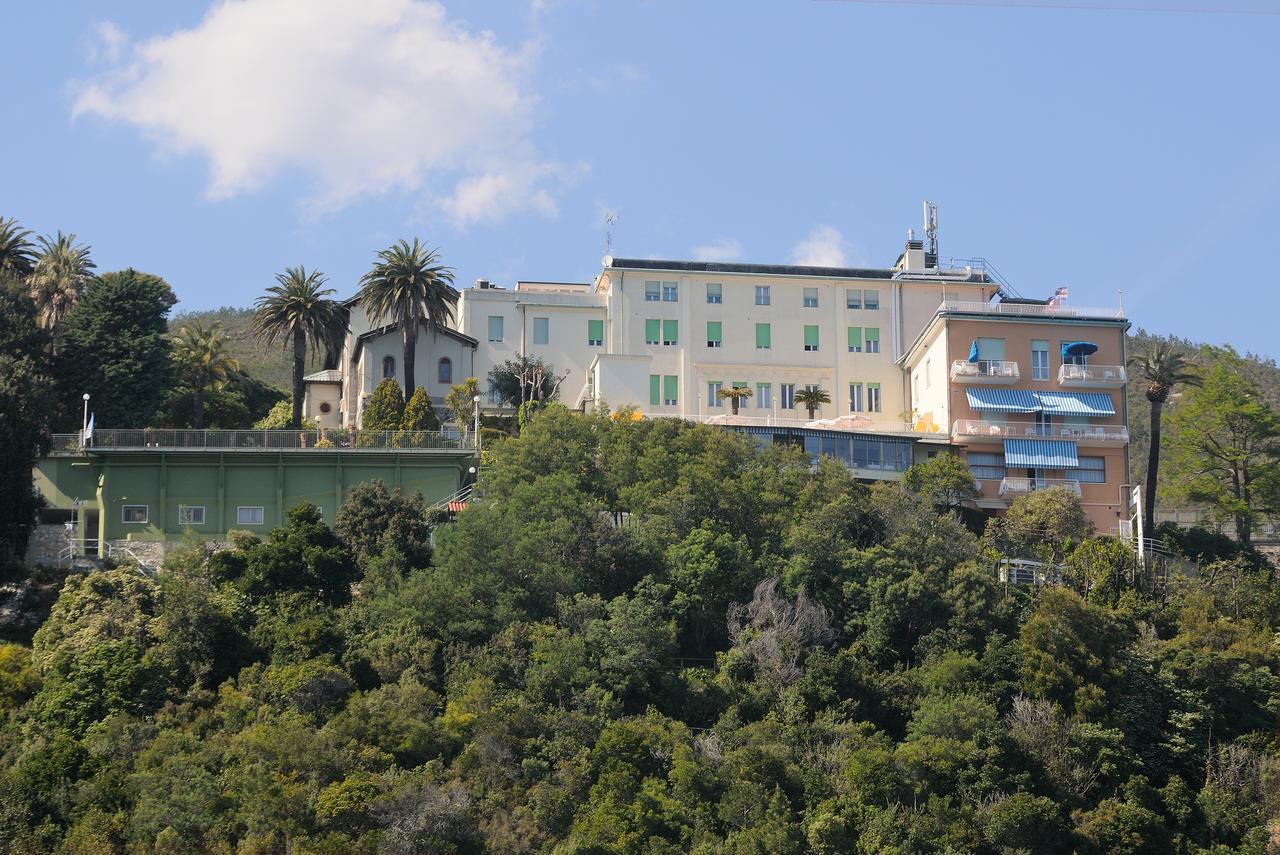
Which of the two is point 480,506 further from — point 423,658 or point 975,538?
point 975,538

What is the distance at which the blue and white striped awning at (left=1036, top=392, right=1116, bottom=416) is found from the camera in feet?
218

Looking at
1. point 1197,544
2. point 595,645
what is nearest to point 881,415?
point 1197,544

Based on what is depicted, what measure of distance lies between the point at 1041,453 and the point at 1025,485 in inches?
61.8

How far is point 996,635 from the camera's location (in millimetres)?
51188

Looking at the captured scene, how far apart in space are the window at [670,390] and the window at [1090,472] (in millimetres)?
Result: 15895

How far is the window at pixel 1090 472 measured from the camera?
66.0 m

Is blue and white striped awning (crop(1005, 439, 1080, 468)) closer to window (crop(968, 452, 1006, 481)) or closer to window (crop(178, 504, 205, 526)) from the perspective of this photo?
window (crop(968, 452, 1006, 481))

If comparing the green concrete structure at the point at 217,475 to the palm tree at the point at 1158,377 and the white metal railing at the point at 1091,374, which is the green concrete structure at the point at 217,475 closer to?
the white metal railing at the point at 1091,374

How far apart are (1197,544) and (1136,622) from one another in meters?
11.5


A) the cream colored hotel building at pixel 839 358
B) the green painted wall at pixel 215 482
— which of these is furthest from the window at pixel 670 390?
the green painted wall at pixel 215 482

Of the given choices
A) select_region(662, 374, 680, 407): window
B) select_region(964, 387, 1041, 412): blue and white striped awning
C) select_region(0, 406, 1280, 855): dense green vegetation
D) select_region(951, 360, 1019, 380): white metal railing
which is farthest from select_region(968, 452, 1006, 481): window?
select_region(662, 374, 680, 407): window

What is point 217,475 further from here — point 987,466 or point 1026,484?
point 1026,484

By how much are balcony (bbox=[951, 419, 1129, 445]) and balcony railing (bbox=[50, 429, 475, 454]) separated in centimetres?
1882

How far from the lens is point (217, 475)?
6019 centimetres
